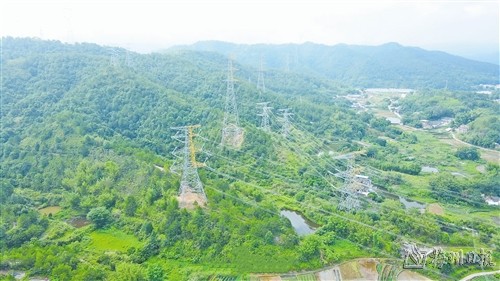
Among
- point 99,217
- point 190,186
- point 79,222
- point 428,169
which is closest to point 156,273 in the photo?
point 99,217

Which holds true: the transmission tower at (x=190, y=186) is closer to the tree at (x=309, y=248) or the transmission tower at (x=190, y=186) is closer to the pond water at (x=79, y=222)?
the pond water at (x=79, y=222)

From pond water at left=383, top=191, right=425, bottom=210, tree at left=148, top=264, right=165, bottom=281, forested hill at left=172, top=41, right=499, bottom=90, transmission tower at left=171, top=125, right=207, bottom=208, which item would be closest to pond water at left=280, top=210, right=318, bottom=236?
transmission tower at left=171, top=125, right=207, bottom=208

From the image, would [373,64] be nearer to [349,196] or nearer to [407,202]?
[407,202]

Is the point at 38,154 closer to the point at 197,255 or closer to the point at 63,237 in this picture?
the point at 63,237

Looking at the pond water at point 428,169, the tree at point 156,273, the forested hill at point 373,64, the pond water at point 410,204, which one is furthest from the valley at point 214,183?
the forested hill at point 373,64

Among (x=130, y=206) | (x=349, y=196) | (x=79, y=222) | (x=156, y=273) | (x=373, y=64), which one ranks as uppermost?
(x=373, y=64)

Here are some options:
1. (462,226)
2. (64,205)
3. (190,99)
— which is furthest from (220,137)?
(462,226)
